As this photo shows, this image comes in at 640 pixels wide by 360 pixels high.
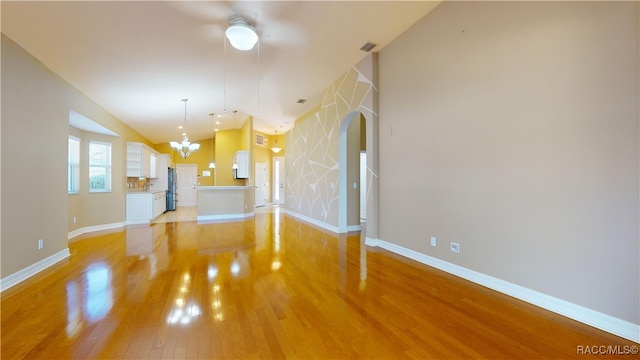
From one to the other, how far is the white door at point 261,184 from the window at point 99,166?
18.7ft

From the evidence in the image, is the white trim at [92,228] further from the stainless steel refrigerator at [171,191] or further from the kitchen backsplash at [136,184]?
the stainless steel refrigerator at [171,191]

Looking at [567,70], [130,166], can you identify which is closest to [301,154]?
[130,166]

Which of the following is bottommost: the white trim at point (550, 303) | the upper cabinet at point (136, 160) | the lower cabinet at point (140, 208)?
the white trim at point (550, 303)

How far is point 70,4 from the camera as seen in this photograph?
2.49 m

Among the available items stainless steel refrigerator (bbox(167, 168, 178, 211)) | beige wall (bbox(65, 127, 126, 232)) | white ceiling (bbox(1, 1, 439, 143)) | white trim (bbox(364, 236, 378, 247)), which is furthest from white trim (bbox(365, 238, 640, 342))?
stainless steel refrigerator (bbox(167, 168, 178, 211))

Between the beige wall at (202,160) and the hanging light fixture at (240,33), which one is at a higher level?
the hanging light fixture at (240,33)

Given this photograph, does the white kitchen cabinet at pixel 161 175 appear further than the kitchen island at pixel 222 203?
Yes

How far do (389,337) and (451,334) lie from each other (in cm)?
48

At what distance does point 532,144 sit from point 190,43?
431 centimetres

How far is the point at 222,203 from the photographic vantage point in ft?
25.3

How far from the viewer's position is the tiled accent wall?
476 centimetres

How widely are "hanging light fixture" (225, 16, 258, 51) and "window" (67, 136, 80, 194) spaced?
5.03 m

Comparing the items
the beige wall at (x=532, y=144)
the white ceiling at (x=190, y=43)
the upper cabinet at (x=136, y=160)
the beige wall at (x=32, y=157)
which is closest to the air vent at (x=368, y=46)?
the white ceiling at (x=190, y=43)

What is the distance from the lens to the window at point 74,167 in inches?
218
